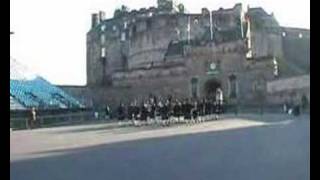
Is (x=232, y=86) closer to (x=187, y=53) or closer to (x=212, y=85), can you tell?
(x=212, y=85)

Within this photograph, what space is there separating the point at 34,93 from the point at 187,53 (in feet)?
60.5

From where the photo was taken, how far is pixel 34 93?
40906 millimetres

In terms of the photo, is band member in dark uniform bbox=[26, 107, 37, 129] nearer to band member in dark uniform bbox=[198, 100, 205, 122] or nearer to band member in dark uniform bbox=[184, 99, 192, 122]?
band member in dark uniform bbox=[184, 99, 192, 122]

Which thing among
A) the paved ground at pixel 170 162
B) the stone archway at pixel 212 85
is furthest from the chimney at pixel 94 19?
the paved ground at pixel 170 162

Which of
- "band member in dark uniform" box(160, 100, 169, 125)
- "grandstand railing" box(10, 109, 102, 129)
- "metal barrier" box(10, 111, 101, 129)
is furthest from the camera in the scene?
"grandstand railing" box(10, 109, 102, 129)

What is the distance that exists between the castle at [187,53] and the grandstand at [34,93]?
671 centimetres

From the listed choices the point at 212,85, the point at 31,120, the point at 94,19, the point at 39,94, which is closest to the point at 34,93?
the point at 39,94

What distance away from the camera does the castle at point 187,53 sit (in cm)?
5278

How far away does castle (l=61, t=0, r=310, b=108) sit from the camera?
5278cm

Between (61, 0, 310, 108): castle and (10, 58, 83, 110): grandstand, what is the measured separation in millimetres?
6714

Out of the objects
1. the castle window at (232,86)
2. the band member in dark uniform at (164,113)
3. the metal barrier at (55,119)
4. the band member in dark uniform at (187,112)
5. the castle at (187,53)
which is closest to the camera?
the band member in dark uniform at (164,113)

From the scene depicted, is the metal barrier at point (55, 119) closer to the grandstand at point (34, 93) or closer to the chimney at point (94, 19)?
the grandstand at point (34, 93)

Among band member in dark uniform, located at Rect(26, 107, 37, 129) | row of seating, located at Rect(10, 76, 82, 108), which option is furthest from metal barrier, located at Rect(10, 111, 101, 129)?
row of seating, located at Rect(10, 76, 82, 108)
